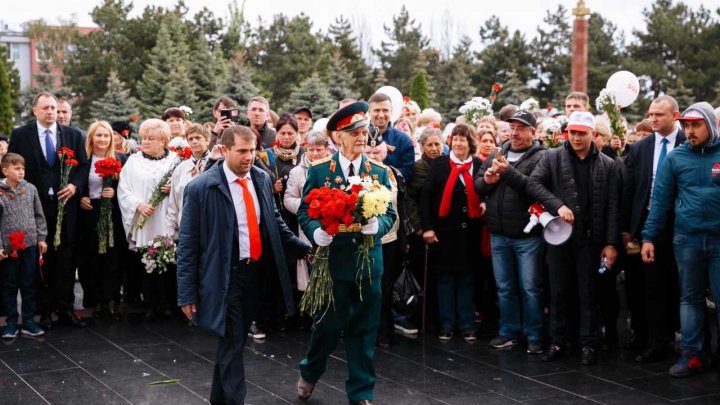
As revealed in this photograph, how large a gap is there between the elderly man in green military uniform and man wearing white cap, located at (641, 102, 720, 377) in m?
2.70

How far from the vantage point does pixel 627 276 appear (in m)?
8.66

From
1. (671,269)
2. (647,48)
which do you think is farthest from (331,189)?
(647,48)

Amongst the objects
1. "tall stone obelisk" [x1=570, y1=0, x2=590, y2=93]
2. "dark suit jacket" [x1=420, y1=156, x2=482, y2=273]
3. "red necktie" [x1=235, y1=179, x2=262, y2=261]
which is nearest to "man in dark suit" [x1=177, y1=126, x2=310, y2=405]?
"red necktie" [x1=235, y1=179, x2=262, y2=261]

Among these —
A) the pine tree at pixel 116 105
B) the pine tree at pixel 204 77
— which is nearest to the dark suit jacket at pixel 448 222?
the pine tree at pixel 204 77

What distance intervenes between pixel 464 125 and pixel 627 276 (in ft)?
7.48

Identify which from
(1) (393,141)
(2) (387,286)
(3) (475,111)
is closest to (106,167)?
(1) (393,141)

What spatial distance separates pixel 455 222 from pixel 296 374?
8.19 ft

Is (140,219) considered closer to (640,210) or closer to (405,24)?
(640,210)

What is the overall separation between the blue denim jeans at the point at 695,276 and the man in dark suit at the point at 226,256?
358cm

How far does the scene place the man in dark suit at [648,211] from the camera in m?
7.93

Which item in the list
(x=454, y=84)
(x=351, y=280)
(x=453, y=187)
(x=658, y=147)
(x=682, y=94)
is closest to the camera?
(x=351, y=280)

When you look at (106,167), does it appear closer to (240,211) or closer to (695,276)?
(240,211)

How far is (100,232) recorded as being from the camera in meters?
9.54

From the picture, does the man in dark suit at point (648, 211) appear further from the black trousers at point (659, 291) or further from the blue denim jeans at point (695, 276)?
the blue denim jeans at point (695, 276)
